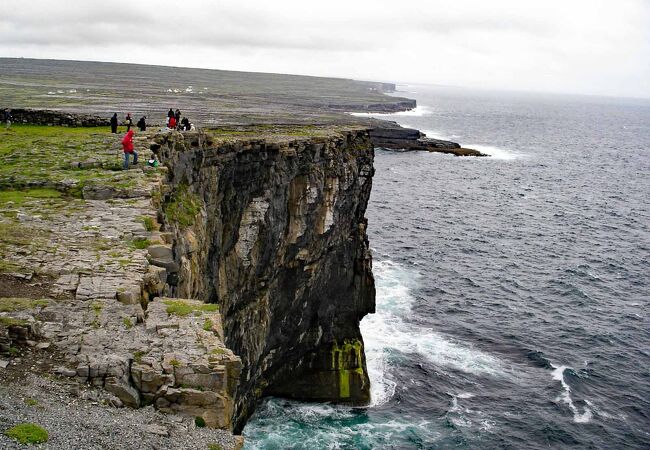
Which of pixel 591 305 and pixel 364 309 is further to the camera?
pixel 591 305

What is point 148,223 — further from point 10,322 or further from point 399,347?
point 399,347

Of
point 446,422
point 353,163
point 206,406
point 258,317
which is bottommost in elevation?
point 446,422

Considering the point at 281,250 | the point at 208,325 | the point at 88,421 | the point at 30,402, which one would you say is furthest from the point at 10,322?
the point at 281,250

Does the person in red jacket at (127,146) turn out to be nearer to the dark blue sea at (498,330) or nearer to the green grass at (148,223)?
the green grass at (148,223)

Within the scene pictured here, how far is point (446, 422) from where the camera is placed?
1663 inches

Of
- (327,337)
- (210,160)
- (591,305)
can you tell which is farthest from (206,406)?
(591,305)

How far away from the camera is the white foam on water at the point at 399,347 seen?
4891 cm

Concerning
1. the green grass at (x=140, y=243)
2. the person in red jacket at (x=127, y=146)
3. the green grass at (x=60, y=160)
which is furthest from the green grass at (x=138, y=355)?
the person in red jacket at (x=127, y=146)

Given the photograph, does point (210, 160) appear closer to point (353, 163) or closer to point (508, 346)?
point (353, 163)

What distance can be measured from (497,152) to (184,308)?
15795cm

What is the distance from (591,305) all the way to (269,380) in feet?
122

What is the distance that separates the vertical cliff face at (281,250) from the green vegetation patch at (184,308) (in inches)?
296

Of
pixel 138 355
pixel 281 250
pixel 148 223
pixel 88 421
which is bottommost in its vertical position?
pixel 281 250

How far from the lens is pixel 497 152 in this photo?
164m
